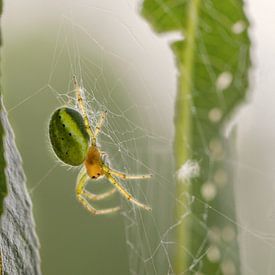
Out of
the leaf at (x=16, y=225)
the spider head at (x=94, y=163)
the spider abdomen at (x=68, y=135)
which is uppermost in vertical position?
the spider abdomen at (x=68, y=135)

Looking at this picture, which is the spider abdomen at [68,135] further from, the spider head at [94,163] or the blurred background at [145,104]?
the spider head at [94,163]

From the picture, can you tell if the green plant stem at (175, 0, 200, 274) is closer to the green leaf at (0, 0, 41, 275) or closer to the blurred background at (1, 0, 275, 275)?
the blurred background at (1, 0, 275, 275)

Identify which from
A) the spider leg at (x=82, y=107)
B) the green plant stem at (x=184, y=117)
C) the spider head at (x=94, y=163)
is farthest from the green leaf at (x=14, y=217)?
the spider head at (x=94, y=163)

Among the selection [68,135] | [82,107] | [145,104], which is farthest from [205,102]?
[145,104]

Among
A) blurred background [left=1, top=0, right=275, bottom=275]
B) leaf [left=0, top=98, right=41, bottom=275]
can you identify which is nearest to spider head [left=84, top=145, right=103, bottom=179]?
blurred background [left=1, top=0, right=275, bottom=275]

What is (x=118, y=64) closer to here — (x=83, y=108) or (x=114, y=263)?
(x=83, y=108)

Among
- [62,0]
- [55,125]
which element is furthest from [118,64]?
[55,125]
